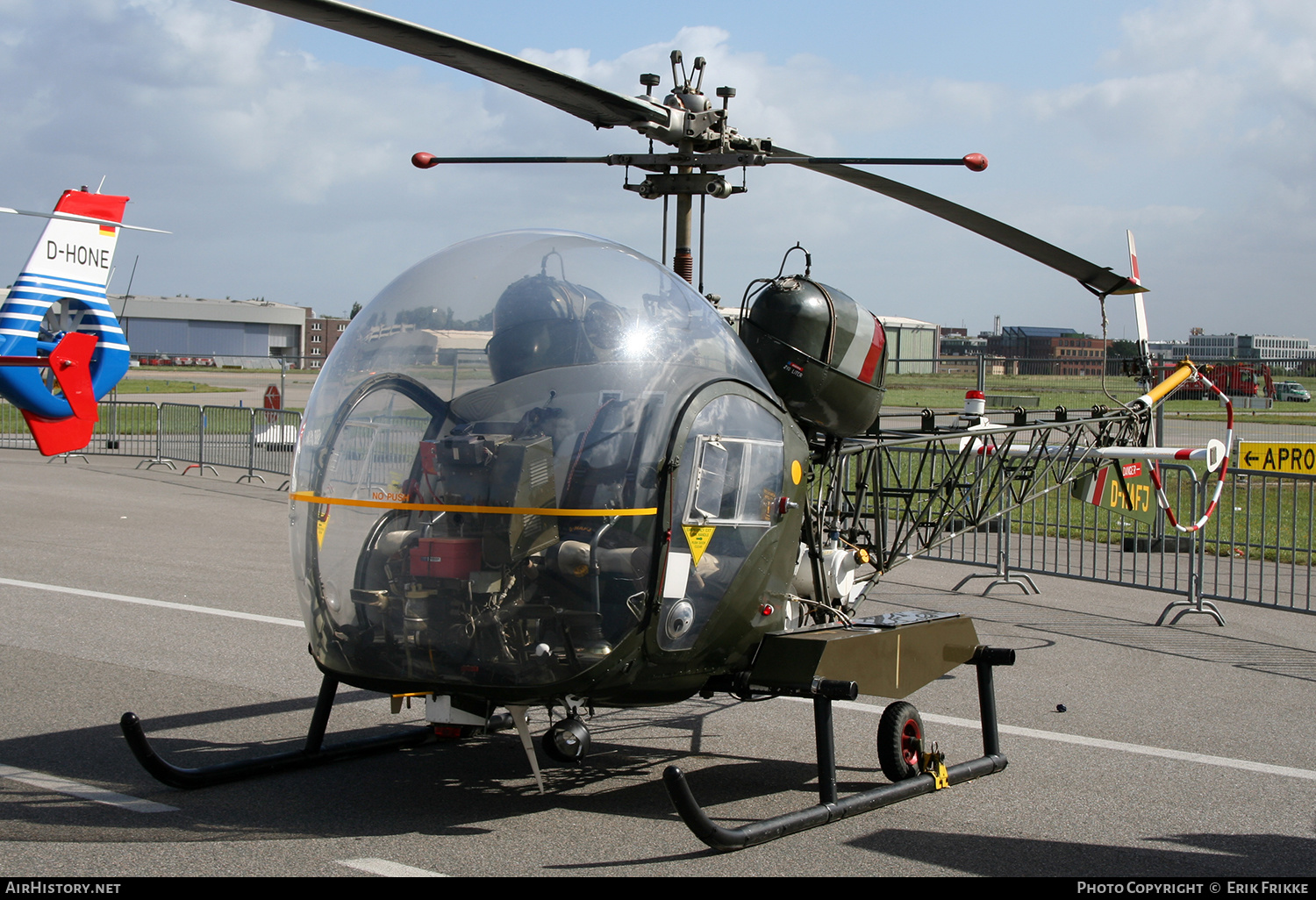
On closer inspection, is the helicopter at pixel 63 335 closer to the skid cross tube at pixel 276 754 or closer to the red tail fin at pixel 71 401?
the red tail fin at pixel 71 401

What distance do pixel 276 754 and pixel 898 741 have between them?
9.82 feet

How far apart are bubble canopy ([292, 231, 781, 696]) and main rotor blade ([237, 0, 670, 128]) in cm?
66

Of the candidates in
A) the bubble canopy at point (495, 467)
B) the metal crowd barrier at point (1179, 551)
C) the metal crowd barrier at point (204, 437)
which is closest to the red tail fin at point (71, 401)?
the metal crowd barrier at point (204, 437)

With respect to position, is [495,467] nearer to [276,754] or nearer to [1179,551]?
[276,754]

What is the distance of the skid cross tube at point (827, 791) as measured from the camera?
4082 mm

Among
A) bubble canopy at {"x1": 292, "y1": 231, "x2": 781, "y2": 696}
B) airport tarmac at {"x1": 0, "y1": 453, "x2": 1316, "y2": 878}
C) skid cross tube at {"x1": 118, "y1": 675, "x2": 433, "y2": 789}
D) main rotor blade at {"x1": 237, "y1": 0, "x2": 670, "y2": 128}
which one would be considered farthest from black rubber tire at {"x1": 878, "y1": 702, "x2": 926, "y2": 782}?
main rotor blade at {"x1": 237, "y1": 0, "x2": 670, "y2": 128}

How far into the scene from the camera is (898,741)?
202 inches

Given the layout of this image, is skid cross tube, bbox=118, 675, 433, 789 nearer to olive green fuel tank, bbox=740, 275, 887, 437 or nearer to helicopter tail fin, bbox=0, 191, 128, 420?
olive green fuel tank, bbox=740, 275, 887, 437

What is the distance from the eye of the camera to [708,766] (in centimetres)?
566

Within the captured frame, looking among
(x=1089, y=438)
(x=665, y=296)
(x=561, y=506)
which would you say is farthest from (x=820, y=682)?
(x=1089, y=438)

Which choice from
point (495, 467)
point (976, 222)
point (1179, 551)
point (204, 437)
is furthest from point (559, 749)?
point (204, 437)

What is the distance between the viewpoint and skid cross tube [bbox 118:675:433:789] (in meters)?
4.76

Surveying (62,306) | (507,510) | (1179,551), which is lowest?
(1179,551)

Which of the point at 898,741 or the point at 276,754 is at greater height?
the point at 898,741
